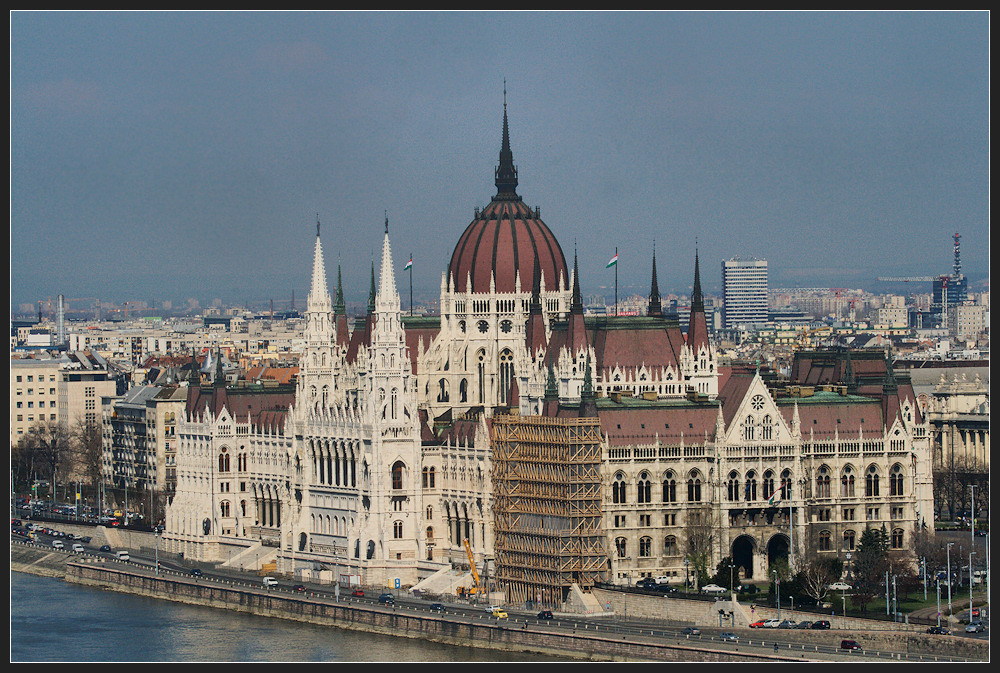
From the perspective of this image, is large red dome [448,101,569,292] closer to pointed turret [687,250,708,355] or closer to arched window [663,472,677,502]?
pointed turret [687,250,708,355]

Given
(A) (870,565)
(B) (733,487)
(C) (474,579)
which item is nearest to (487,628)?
(C) (474,579)

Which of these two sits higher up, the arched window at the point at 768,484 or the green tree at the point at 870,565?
the arched window at the point at 768,484

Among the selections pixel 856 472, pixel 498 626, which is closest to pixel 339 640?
pixel 498 626

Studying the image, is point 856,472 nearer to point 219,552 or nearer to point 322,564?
point 322,564

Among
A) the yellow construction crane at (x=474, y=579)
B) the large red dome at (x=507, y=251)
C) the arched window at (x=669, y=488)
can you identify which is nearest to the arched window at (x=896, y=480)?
the arched window at (x=669, y=488)

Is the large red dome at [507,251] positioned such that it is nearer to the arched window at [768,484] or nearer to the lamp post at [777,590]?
the arched window at [768,484]

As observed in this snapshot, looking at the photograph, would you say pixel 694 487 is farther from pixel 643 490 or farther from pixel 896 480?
pixel 896 480

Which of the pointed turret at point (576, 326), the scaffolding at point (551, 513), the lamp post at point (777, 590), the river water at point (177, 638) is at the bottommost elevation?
the river water at point (177, 638)

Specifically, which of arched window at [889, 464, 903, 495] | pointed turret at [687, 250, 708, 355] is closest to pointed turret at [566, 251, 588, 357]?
pointed turret at [687, 250, 708, 355]
